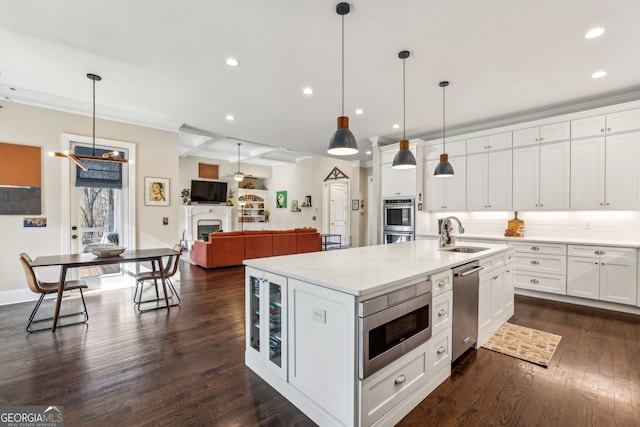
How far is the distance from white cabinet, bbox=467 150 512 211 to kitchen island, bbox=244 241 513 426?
2.96m

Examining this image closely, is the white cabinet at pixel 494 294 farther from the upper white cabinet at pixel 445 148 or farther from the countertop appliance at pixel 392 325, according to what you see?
the upper white cabinet at pixel 445 148

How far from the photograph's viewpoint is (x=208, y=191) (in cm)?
980

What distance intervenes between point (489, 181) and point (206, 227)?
8.67 meters

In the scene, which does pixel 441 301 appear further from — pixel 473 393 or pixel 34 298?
pixel 34 298

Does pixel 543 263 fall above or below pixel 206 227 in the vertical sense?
below

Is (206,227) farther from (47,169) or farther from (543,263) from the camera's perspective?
(543,263)

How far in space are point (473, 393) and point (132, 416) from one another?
2265 millimetres

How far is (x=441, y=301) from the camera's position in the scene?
6.77 ft

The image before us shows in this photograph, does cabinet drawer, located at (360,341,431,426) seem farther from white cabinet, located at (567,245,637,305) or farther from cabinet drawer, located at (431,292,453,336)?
white cabinet, located at (567,245,637,305)

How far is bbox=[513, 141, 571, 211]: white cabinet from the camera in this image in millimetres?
4105

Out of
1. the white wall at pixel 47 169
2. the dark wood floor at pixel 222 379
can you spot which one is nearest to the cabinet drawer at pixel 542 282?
the dark wood floor at pixel 222 379

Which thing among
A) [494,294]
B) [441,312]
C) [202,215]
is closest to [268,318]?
[441,312]

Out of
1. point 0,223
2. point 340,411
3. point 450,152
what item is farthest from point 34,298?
point 450,152

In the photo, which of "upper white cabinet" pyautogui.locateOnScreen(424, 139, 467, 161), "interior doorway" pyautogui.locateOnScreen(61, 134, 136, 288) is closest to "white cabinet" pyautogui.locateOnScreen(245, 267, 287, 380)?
"interior doorway" pyautogui.locateOnScreen(61, 134, 136, 288)
